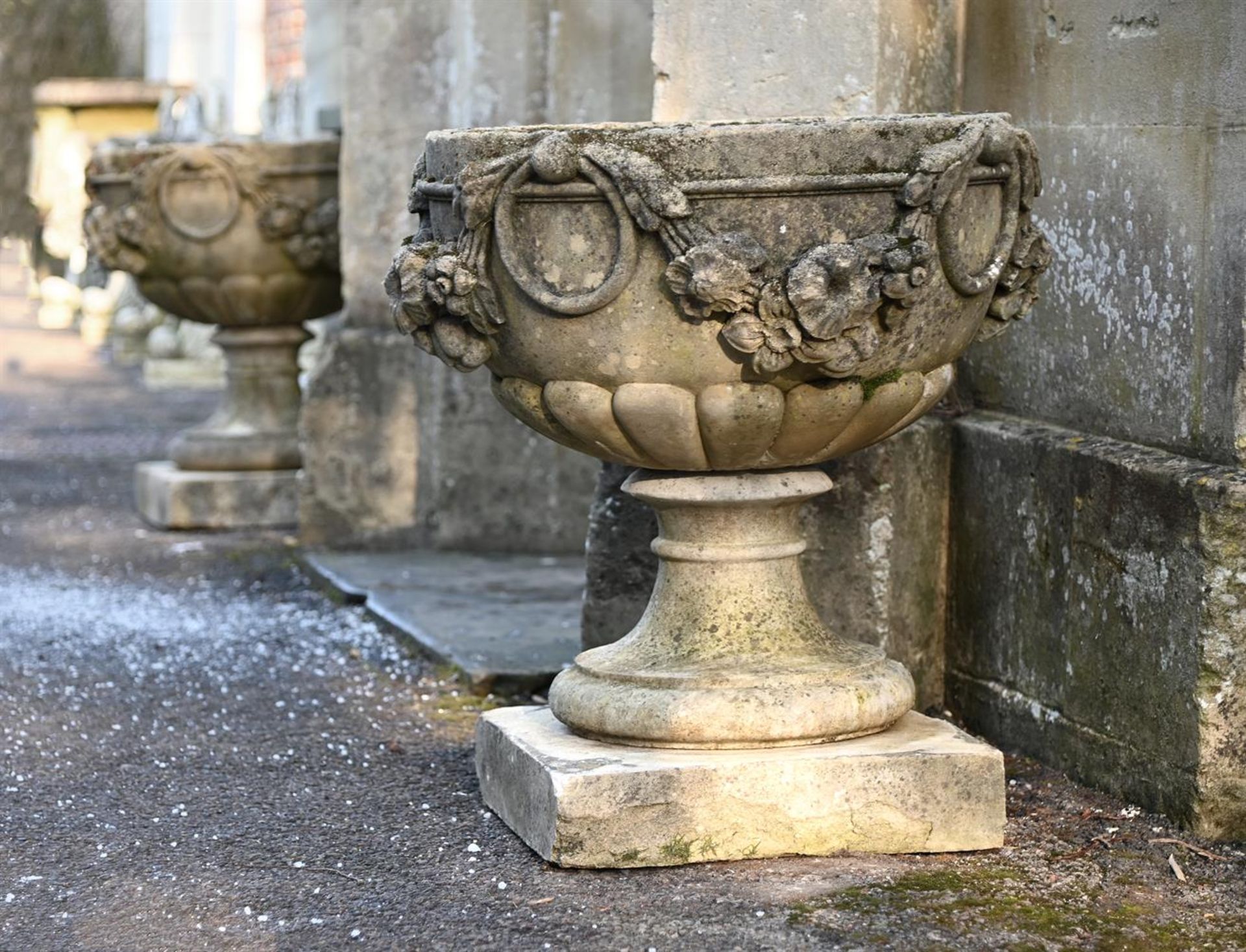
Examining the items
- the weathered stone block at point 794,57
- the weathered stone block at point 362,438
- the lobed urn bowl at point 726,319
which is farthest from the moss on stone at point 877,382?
the weathered stone block at point 362,438

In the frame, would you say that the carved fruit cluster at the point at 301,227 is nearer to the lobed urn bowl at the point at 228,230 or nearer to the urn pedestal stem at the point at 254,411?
the lobed urn bowl at the point at 228,230

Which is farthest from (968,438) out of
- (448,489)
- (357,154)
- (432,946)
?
(357,154)

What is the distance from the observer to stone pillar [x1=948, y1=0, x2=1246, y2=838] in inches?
128

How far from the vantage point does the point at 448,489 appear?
618cm

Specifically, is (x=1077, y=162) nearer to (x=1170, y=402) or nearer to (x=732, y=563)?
(x=1170, y=402)

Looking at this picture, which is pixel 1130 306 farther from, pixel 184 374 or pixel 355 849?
pixel 184 374

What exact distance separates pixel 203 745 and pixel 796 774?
1441mm

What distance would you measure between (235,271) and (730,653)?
3.84 meters

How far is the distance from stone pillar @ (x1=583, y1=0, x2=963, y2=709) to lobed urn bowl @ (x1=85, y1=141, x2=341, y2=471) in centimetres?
302

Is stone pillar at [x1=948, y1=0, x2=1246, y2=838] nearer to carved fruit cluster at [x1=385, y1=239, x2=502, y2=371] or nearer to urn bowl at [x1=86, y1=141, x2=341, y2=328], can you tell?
carved fruit cluster at [x1=385, y1=239, x2=502, y2=371]

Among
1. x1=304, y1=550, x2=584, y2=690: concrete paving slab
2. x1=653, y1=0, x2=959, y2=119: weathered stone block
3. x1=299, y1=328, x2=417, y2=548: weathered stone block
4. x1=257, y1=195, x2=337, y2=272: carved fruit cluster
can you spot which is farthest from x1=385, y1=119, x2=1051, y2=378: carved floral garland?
x1=257, y1=195, x2=337, y2=272: carved fruit cluster

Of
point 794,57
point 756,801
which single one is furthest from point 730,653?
point 794,57

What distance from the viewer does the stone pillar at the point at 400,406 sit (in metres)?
6.10

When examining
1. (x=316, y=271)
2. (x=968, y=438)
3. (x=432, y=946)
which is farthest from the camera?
(x=316, y=271)
